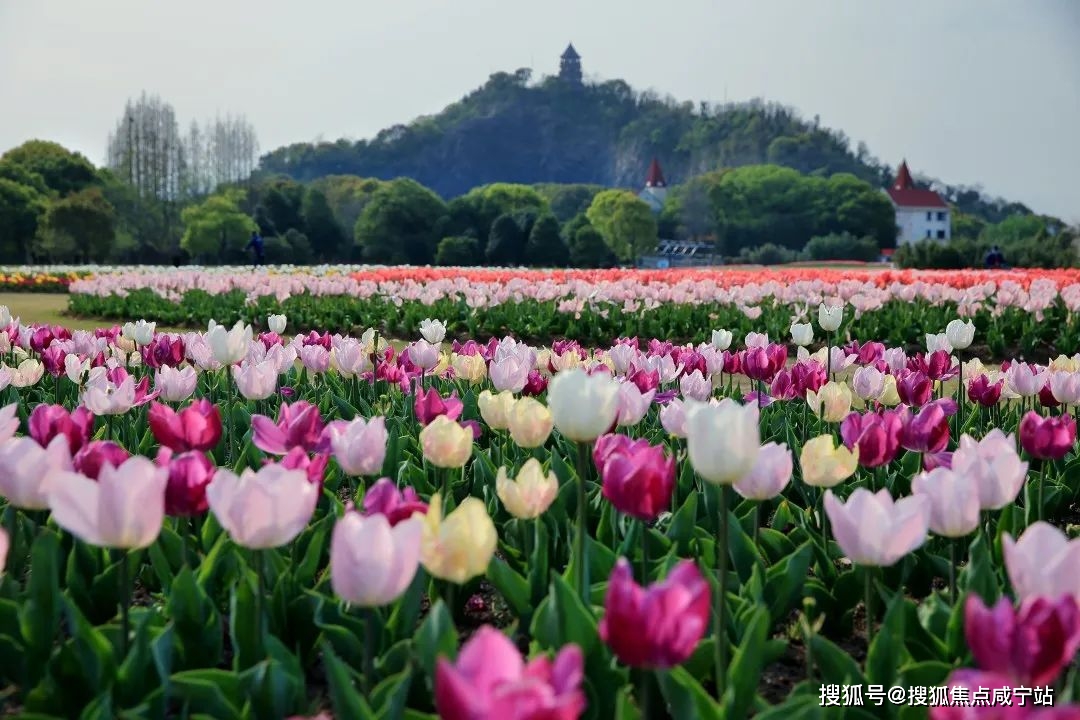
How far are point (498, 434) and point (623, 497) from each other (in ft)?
6.50

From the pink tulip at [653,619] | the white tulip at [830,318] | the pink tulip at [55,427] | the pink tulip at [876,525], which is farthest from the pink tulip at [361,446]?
the white tulip at [830,318]

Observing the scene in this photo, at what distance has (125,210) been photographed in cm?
5753

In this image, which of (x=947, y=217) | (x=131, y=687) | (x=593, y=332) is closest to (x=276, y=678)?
(x=131, y=687)

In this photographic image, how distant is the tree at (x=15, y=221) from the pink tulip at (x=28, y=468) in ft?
170

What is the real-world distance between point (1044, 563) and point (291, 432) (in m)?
1.72

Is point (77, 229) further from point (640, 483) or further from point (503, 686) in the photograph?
point (503, 686)

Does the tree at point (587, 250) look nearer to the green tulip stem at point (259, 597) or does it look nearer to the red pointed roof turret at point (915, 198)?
the green tulip stem at point (259, 597)

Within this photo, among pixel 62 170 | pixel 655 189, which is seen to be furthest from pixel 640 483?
pixel 655 189

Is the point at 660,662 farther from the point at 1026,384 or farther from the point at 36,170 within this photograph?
the point at 36,170

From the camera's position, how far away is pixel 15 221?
4900cm

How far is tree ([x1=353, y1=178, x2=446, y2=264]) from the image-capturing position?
5884 cm

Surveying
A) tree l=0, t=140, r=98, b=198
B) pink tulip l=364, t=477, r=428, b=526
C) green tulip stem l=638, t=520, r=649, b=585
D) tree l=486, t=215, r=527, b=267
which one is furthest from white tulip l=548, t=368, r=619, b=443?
tree l=0, t=140, r=98, b=198

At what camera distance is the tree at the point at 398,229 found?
58.8 m

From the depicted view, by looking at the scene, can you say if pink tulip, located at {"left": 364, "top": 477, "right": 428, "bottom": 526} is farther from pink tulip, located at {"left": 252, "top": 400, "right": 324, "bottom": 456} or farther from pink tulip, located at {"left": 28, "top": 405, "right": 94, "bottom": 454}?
pink tulip, located at {"left": 28, "top": 405, "right": 94, "bottom": 454}
